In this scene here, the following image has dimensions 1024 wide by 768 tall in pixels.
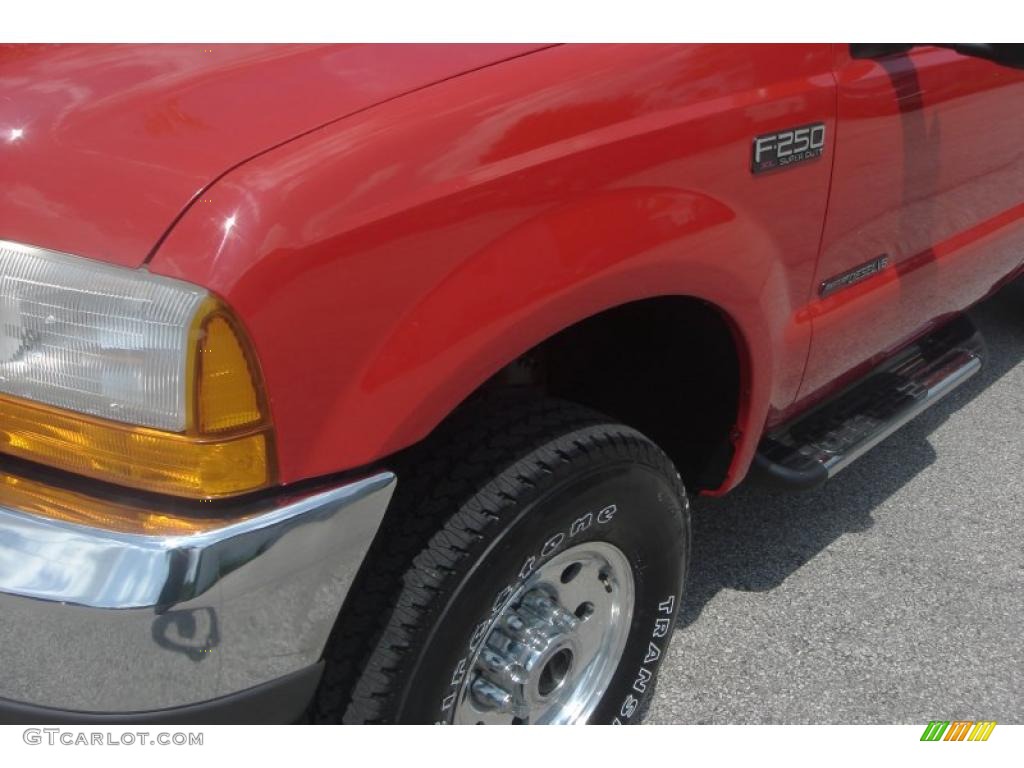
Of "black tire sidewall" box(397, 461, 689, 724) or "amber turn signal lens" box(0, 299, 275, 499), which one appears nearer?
"amber turn signal lens" box(0, 299, 275, 499)

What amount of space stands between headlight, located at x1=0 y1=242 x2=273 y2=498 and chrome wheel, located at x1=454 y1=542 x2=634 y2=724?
611mm

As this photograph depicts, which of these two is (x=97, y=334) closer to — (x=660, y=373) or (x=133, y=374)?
(x=133, y=374)

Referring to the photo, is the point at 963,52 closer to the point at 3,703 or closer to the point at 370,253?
the point at 370,253

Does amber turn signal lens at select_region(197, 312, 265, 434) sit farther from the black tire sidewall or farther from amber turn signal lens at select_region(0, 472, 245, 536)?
the black tire sidewall

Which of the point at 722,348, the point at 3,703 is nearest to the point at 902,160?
the point at 722,348

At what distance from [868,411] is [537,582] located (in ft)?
4.25

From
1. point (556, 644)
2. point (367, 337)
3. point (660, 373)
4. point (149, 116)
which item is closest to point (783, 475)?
point (660, 373)

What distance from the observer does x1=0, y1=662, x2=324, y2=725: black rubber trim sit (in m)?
1.49

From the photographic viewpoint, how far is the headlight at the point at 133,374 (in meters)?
1.35

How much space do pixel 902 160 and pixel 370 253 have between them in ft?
4.66

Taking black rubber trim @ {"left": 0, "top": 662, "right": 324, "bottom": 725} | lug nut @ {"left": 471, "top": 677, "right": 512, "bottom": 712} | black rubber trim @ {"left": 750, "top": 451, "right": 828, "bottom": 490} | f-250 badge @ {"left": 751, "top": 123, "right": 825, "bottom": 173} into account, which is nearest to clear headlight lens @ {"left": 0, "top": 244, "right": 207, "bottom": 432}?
black rubber trim @ {"left": 0, "top": 662, "right": 324, "bottom": 725}

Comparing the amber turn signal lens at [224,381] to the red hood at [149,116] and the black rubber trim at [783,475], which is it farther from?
the black rubber trim at [783,475]

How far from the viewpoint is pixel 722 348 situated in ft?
7.16

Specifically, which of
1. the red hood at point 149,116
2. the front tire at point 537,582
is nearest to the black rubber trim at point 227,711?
the front tire at point 537,582
